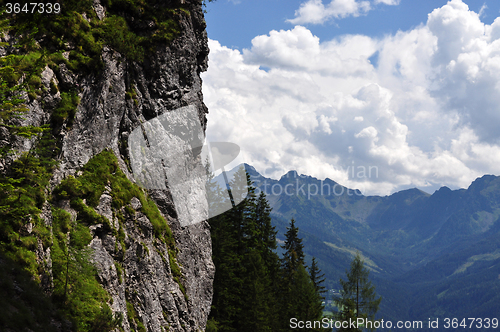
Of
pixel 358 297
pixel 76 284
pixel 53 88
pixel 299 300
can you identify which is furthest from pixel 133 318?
pixel 358 297

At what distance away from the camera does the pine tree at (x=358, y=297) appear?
40156mm

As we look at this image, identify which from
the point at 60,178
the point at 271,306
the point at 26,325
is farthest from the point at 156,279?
the point at 271,306

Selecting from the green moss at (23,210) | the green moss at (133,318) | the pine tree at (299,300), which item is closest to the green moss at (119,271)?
the green moss at (133,318)

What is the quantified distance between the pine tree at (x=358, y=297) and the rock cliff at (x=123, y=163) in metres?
20.7

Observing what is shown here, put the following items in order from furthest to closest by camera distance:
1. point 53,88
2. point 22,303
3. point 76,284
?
point 53,88, point 76,284, point 22,303

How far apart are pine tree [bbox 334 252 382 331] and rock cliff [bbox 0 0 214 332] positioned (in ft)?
67.8

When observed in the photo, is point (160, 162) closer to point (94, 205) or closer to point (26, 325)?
point (94, 205)

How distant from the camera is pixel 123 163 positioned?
20.4 meters

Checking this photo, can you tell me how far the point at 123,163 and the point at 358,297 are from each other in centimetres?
→ 3379

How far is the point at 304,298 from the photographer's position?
139ft

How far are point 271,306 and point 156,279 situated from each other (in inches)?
1058

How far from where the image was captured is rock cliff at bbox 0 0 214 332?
47.0 ft

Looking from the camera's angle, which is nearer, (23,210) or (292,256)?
(23,210)

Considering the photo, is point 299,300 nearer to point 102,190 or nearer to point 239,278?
point 239,278
